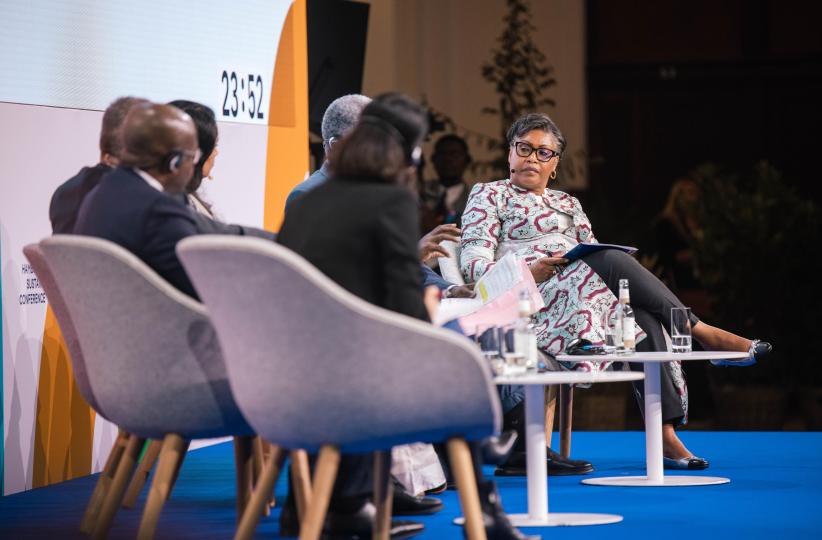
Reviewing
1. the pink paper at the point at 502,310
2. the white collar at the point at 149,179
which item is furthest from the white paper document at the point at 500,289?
the white collar at the point at 149,179

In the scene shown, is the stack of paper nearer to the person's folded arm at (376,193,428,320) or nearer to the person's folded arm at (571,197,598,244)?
the person's folded arm at (376,193,428,320)

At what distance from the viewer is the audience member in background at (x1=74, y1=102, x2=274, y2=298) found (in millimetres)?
3342

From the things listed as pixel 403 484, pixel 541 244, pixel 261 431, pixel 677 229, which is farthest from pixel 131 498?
pixel 677 229

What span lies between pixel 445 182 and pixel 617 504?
422 cm

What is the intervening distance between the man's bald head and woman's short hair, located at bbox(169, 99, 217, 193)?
2.80 ft

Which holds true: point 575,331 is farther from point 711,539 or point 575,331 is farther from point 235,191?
point 235,191

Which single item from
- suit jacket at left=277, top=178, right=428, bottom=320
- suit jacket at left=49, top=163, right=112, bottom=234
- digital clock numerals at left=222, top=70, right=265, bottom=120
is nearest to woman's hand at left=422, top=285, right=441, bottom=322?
suit jacket at left=277, top=178, right=428, bottom=320

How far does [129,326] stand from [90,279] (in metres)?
0.16

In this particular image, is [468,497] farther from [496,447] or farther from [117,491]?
[117,491]

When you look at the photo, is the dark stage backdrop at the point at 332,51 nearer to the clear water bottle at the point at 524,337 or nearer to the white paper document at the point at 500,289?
the white paper document at the point at 500,289

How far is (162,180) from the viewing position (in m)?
3.49

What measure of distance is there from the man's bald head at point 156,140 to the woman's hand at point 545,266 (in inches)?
69.8

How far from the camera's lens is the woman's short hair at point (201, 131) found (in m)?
4.35

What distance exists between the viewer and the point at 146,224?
11.0ft
